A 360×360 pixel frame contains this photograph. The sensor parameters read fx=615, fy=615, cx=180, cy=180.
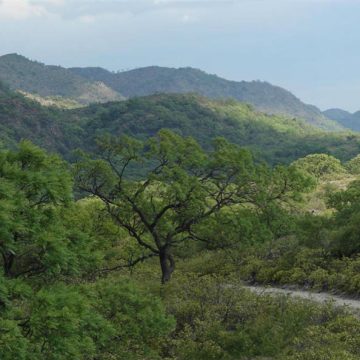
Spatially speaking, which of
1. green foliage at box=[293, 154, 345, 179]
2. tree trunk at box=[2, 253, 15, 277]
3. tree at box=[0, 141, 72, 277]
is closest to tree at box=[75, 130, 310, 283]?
tree at box=[0, 141, 72, 277]

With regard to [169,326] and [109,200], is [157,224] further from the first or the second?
[169,326]

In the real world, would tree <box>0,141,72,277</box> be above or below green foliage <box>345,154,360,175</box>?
above

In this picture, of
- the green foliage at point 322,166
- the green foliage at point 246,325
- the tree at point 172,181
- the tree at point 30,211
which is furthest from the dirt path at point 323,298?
the green foliage at point 322,166

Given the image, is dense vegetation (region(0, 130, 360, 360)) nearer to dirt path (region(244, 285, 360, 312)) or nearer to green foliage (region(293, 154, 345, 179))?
dirt path (region(244, 285, 360, 312))

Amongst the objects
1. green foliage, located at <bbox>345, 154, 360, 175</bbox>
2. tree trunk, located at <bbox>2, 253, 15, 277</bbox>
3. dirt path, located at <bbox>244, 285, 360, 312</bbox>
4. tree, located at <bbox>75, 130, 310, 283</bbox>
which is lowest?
dirt path, located at <bbox>244, 285, 360, 312</bbox>

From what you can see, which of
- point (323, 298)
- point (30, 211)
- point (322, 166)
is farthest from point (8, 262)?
point (322, 166)

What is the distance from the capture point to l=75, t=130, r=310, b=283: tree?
27844 millimetres

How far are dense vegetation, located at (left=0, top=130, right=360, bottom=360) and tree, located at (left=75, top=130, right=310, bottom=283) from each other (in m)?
0.07

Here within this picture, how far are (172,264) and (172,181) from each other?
14.6 feet

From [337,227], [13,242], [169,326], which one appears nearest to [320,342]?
[169,326]

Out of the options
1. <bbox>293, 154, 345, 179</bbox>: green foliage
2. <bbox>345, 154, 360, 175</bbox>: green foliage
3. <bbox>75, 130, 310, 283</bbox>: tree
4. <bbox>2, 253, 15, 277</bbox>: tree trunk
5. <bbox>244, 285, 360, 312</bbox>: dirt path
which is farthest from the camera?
<bbox>345, 154, 360, 175</bbox>: green foliage

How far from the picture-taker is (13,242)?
1476cm

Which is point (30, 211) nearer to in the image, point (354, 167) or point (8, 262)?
point (8, 262)

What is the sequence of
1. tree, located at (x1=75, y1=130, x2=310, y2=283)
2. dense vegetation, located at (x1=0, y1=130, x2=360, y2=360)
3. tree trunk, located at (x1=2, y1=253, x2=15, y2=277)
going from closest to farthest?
dense vegetation, located at (x1=0, y1=130, x2=360, y2=360) → tree trunk, located at (x1=2, y1=253, x2=15, y2=277) → tree, located at (x1=75, y1=130, x2=310, y2=283)
